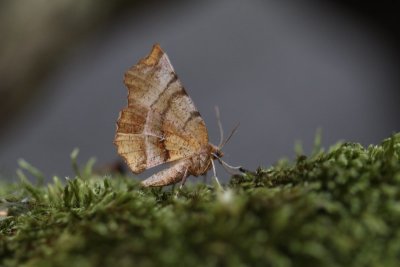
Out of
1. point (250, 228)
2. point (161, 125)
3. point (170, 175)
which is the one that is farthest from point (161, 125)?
point (250, 228)

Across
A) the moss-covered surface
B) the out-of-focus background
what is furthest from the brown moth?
the out-of-focus background

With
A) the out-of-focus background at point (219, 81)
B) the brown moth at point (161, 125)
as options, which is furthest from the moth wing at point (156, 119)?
the out-of-focus background at point (219, 81)

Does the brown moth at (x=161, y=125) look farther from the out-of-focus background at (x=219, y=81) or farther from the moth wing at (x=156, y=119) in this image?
the out-of-focus background at (x=219, y=81)

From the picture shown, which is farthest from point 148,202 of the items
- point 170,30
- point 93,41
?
point 170,30

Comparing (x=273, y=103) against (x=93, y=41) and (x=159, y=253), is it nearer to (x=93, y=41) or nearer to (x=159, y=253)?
(x=93, y=41)

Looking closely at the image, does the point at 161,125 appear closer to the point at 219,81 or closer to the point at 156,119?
the point at 156,119

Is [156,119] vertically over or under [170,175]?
over

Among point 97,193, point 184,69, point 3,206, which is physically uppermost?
point 184,69
